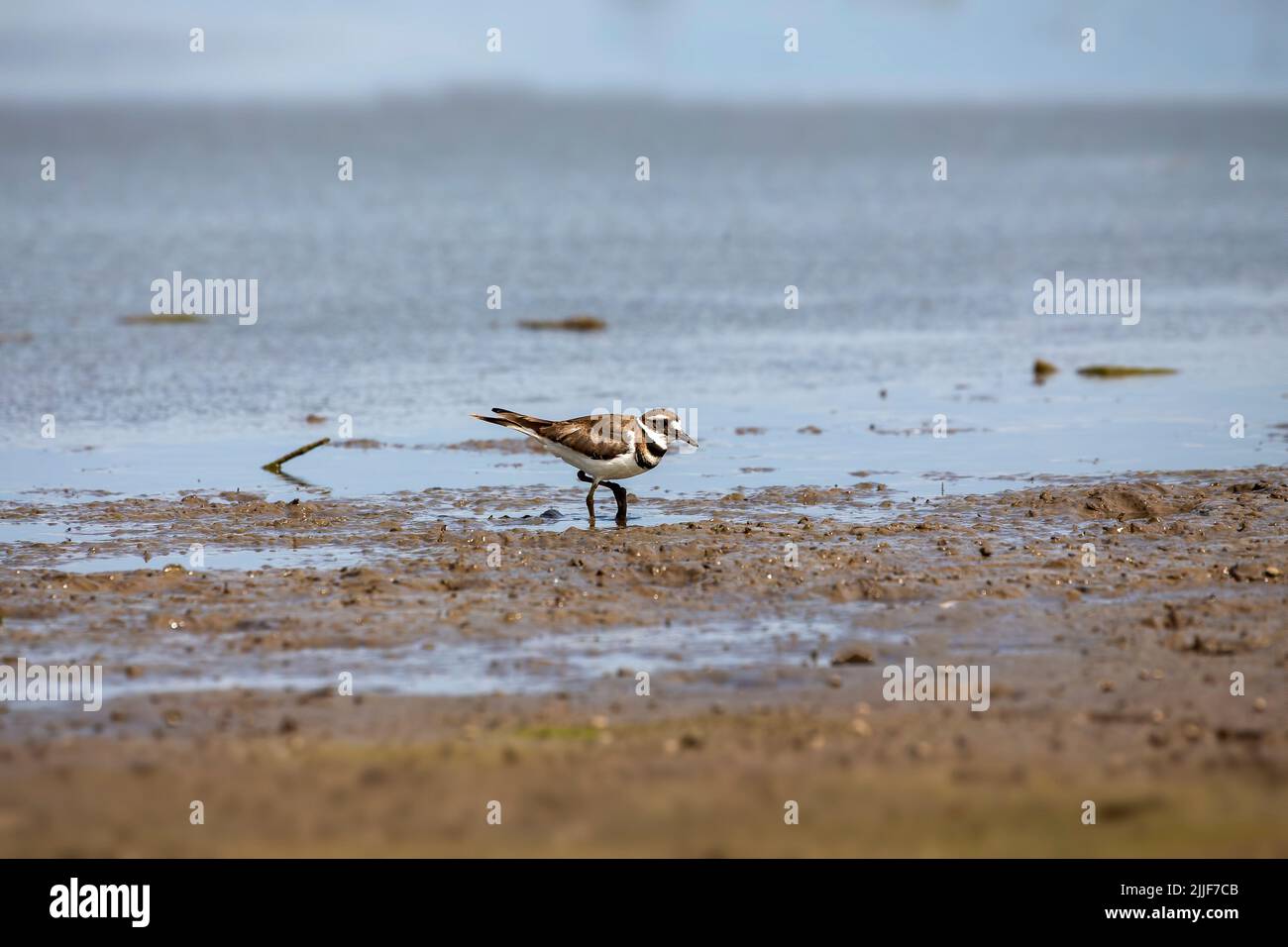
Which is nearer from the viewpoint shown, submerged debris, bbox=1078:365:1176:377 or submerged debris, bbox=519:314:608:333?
submerged debris, bbox=1078:365:1176:377

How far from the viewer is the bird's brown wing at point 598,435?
13172mm

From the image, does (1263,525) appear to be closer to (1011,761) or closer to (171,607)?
(1011,761)

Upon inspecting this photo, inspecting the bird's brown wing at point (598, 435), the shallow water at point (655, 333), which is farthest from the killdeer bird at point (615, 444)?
the shallow water at point (655, 333)

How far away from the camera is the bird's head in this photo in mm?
13359

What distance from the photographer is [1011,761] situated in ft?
26.0

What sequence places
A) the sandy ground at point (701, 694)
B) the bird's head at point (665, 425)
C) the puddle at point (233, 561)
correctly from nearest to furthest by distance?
the sandy ground at point (701, 694)
the puddle at point (233, 561)
the bird's head at point (665, 425)

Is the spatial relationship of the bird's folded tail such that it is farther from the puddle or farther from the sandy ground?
the puddle

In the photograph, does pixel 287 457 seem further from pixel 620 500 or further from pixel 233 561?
pixel 620 500

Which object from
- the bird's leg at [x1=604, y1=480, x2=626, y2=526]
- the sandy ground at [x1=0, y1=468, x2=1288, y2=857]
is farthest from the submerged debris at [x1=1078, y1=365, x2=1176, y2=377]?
the bird's leg at [x1=604, y1=480, x2=626, y2=526]

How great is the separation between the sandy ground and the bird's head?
72cm

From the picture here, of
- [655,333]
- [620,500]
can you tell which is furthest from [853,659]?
[655,333]

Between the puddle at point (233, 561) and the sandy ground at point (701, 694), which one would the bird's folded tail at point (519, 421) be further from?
the puddle at point (233, 561)

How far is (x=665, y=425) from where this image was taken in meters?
13.4

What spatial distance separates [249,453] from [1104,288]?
19283 mm
